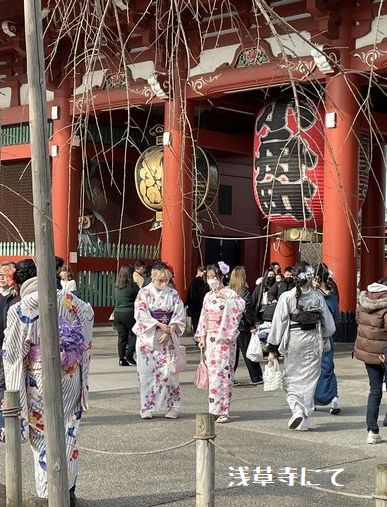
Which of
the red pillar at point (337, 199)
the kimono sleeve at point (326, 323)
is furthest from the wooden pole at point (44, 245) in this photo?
the red pillar at point (337, 199)

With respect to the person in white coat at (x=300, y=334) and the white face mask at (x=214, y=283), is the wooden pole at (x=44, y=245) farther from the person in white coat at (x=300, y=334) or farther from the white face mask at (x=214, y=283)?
the white face mask at (x=214, y=283)

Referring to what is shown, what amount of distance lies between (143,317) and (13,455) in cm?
404

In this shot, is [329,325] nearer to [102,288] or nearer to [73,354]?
[73,354]

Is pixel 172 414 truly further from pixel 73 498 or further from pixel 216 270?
pixel 73 498

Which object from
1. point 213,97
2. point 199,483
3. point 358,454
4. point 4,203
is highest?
point 213,97

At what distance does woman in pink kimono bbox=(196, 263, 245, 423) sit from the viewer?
8.23 metres

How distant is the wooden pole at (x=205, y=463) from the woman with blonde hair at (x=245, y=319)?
19.6 feet

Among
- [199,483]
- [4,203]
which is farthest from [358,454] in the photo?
[4,203]

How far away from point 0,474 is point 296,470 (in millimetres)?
2009

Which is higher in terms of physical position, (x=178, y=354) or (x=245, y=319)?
(x=245, y=319)

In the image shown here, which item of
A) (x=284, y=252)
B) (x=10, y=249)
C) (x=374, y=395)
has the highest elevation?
(x=10, y=249)

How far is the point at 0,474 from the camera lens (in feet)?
19.1

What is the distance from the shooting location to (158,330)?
27.7 feet

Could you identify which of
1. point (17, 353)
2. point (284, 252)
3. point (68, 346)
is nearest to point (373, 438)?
point (68, 346)
